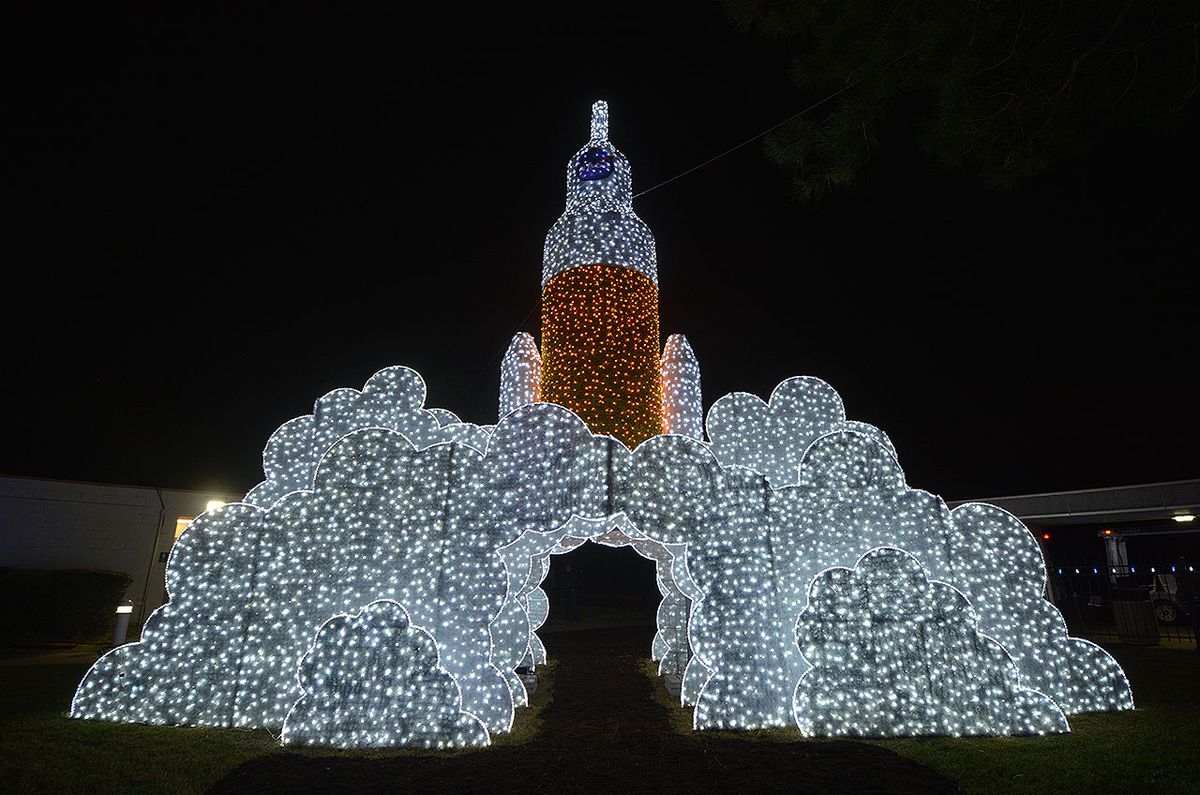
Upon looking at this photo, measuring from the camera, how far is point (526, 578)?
603 cm

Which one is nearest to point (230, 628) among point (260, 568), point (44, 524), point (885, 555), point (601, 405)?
point (260, 568)

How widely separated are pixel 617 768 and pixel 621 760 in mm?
199

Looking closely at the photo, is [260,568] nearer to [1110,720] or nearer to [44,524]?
[1110,720]

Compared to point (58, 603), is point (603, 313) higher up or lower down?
higher up

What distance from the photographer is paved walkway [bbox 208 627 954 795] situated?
384 centimetres

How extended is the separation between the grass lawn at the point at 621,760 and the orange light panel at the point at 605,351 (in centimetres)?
296

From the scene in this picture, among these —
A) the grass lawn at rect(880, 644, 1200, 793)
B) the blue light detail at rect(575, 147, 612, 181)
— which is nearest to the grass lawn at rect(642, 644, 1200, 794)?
the grass lawn at rect(880, 644, 1200, 793)

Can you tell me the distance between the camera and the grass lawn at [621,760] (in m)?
3.86

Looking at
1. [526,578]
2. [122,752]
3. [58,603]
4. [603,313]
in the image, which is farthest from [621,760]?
[58,603]

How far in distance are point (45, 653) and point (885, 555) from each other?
43.8ft

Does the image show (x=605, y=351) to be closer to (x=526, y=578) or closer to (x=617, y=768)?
(x=526, y=578)

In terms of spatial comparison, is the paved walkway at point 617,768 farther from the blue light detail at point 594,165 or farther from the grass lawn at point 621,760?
the blue light detail at point 594,165

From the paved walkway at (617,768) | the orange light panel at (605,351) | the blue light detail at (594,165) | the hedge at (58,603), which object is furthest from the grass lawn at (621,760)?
the hedge at (58,603)

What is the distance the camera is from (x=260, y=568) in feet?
17.6
